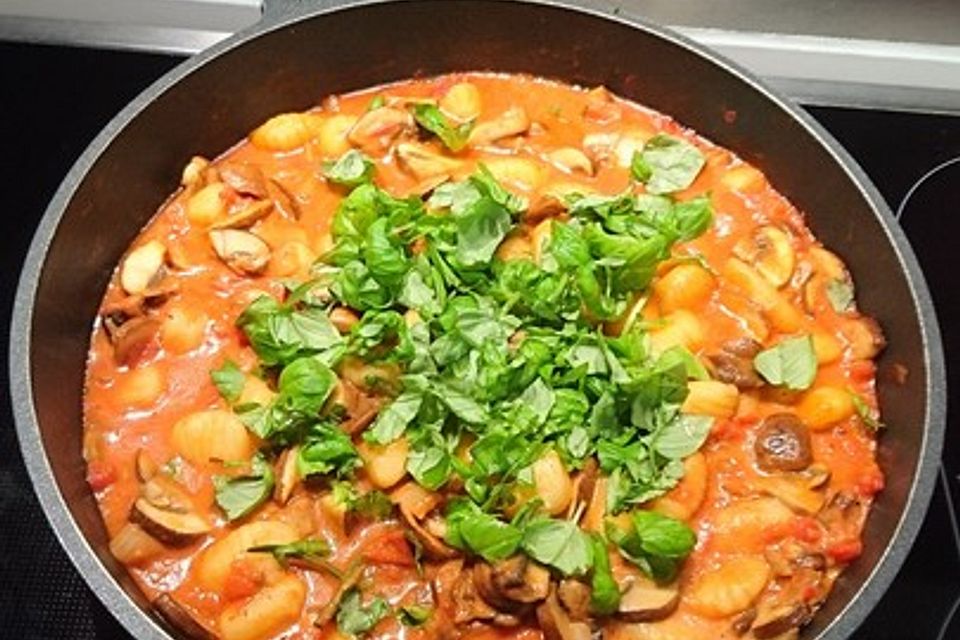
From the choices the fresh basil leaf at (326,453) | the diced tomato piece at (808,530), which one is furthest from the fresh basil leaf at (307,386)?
the diced tomato piece at (808,530)

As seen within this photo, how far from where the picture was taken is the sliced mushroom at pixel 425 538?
1698mm

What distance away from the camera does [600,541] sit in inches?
67.1

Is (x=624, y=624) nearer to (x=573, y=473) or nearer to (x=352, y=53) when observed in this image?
Answer: (x=573, y=473)

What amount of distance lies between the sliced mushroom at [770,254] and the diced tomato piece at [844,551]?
397mm

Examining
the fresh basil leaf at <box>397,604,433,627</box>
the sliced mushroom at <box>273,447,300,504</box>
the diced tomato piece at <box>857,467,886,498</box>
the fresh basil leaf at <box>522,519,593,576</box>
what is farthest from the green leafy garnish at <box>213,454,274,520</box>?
the diced tomato piece at <box>857,467,886,498</box>

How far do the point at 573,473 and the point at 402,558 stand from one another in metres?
0.24

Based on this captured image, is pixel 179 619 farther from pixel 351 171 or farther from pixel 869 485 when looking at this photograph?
pixel 869 485

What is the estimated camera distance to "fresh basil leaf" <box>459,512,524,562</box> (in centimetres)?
163

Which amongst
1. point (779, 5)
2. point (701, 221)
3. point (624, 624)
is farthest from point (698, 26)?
point (624, 624)

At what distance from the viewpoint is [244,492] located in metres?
1.76

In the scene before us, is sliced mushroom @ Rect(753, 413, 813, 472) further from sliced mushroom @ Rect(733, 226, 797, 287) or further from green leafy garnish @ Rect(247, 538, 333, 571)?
green leafy garnish @ Rect(247, 538, 333, 571)

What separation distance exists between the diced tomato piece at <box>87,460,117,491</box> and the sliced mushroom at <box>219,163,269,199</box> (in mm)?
454

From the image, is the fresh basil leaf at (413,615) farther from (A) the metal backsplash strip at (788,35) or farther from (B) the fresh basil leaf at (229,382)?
(A) the metal backsplash strip at (788,35)

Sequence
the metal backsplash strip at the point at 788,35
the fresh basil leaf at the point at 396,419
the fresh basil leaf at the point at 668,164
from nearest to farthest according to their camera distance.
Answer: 1. the fresh basil leaf at the point at 396,419
2. the fresh basil leaf at the point at 668,164
3. the metal backsplash strip at the point at 788,35
